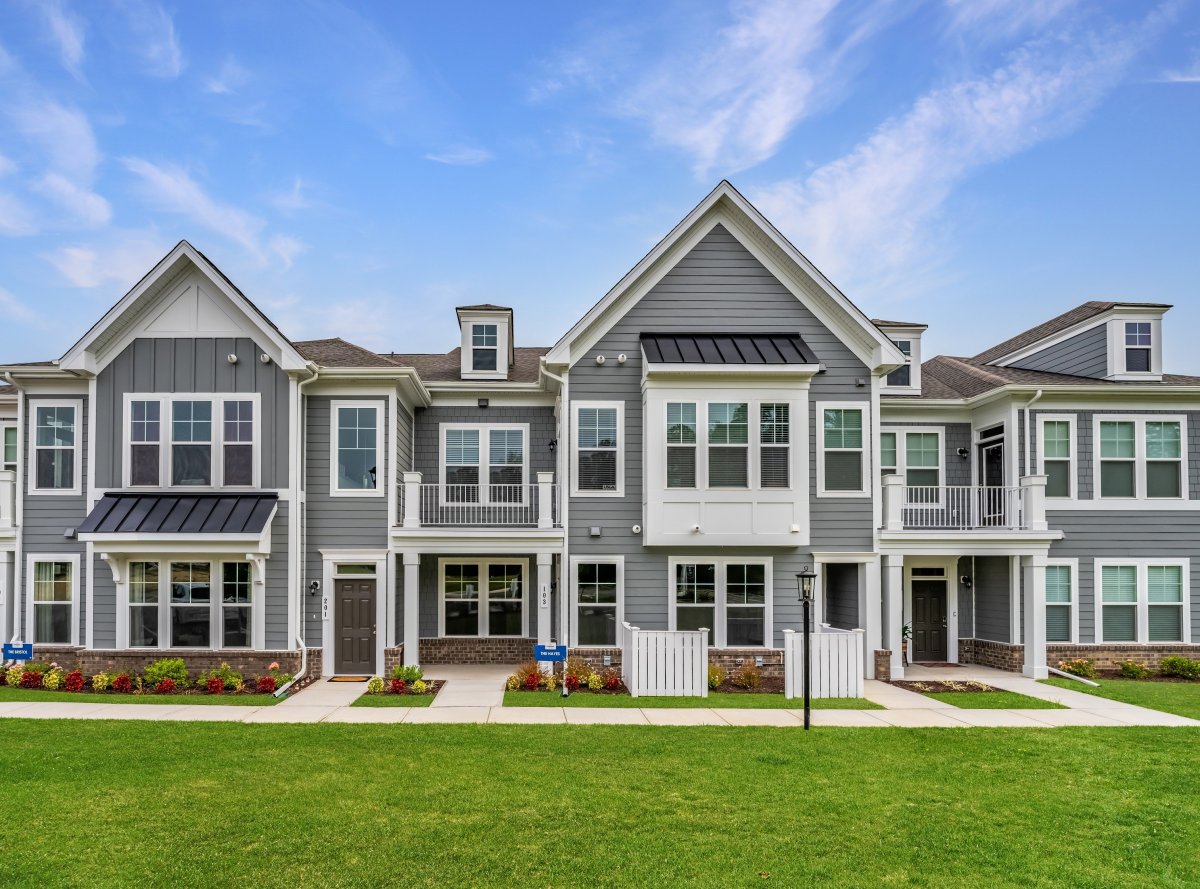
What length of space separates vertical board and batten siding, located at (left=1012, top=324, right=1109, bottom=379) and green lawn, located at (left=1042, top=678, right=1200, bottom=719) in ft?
22.9

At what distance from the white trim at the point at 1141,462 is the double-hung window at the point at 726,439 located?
8343 mm

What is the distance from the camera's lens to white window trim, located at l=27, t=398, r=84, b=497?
50.4 feet

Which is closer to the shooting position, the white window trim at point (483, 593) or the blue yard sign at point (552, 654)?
the blue yard sign at point (552, 654)

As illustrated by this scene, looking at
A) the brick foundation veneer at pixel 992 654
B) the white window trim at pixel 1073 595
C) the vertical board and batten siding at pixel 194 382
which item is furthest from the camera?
the white window trim at pixel 1073 595

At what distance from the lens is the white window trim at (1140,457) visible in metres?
16.9

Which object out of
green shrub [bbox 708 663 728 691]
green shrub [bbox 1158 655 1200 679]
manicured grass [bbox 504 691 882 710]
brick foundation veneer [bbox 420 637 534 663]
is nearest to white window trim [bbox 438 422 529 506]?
brick foundation veneer [bbox 420 637 534 663]

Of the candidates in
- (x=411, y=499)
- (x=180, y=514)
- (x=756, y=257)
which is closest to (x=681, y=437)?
(x=756, y=257)

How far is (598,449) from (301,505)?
6.11 meters

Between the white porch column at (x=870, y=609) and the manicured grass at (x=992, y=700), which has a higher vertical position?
the white porch column at (x=870, y=609)

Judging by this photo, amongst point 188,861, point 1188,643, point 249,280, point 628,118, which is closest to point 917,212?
point 628,118

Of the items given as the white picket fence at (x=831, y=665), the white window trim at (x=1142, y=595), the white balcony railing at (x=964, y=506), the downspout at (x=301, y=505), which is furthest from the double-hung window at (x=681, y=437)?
the white window trim at (x=1142, y=595)

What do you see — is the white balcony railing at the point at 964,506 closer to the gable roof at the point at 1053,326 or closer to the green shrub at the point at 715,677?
the green shrub at the point at 715,677

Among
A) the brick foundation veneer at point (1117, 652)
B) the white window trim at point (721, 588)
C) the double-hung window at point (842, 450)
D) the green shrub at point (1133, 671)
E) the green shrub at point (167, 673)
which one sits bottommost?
the green shrub at point (1133, 671)

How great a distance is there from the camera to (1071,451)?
1691 centimetres
